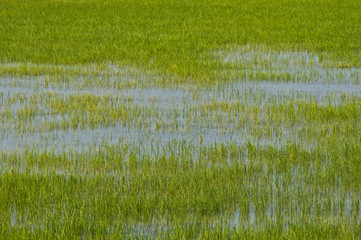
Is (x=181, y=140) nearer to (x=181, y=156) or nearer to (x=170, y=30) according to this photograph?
(x=181, y=156)

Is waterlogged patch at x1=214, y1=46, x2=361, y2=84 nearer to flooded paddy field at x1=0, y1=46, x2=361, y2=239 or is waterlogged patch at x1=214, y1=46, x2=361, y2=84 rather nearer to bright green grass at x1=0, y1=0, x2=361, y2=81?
flooded paddy field at x1=0, y1=46, x2=361, y2=239

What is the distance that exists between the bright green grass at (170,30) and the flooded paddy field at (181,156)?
5.79 ft

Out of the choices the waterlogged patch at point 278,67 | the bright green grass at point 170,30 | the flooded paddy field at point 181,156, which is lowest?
the flooded paddy field at point 181,156

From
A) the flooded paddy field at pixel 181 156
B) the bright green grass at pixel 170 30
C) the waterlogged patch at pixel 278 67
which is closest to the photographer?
the flooded paddy field at pixel 181 156

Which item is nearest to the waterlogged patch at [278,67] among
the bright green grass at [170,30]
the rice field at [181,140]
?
the rice field at [181,140]

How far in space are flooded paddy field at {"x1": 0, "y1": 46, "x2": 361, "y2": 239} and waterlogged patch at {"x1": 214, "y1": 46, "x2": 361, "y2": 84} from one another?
0.21 ft

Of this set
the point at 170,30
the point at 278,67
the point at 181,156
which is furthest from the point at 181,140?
the point at 170,30

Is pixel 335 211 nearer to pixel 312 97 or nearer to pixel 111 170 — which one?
pixel 111 170

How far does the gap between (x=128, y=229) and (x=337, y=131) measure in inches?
141

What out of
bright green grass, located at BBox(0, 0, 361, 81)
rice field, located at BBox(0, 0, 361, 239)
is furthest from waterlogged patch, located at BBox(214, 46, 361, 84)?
bright green grass, located at BBox(0, 0, 361, 81)

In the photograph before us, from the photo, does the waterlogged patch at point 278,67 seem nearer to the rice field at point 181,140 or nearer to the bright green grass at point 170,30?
the rice field at point 181,140

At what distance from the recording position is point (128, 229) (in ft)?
15.9

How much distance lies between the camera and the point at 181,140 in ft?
24.5

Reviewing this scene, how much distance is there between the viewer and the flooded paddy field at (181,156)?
502 cm
